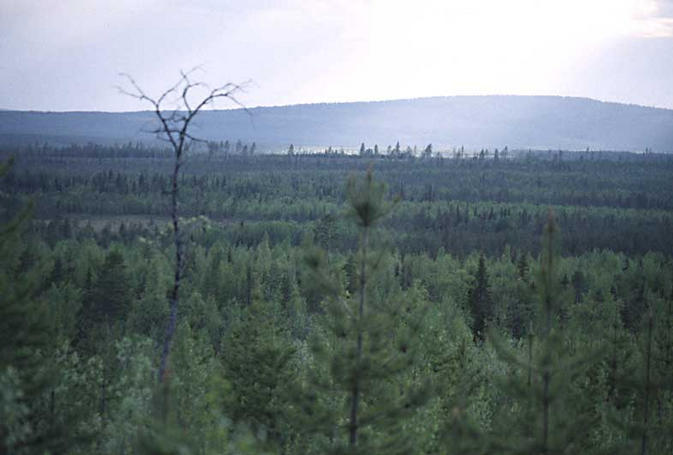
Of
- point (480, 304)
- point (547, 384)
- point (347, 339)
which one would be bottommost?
point (480, 304)

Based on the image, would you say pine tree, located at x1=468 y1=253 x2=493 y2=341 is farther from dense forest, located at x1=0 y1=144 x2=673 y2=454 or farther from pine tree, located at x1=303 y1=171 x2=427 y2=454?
pine tree, located at x1=303 y1=171 x2=427 y2=454

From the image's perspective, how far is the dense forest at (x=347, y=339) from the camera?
16.0m

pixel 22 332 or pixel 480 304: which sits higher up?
pixel 22 332

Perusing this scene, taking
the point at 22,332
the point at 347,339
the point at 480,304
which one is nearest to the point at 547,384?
the point at 347,339

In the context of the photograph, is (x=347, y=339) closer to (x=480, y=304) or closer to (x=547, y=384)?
(x=547, y=384)

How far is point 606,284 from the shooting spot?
82062 millimetres

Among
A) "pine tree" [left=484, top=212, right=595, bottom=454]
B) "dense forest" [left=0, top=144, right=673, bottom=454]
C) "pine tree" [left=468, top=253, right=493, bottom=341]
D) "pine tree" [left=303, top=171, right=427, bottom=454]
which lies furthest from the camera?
"pine tree" [left=468, top=253, right=493, bottom=341]

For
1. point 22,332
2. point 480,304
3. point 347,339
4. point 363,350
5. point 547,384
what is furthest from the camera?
point 480,304

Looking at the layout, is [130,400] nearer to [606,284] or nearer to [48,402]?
[48,402]

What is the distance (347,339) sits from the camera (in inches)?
785

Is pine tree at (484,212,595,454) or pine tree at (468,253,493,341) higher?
pine tree at (484,212,595,454)

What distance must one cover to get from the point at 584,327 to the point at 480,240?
62.8m

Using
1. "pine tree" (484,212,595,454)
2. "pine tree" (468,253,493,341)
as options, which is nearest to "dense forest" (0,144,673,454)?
"pine tree" (484,212,595,454)

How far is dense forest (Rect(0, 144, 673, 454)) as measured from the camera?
16.0 m
